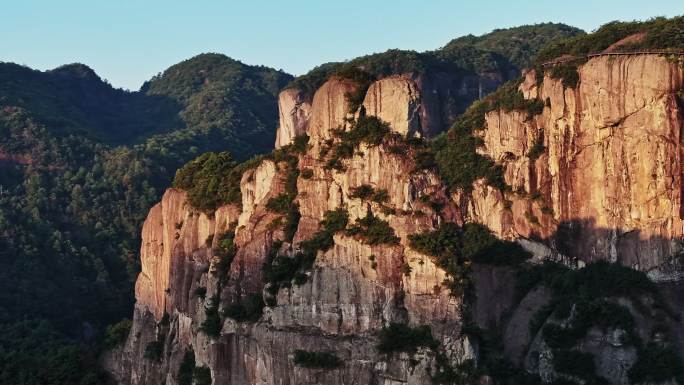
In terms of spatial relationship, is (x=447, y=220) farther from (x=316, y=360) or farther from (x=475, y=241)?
(x=316, y=360)

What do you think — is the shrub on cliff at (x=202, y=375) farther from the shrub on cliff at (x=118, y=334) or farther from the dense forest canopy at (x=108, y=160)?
the shrub on cliff at (x=118, y=334)

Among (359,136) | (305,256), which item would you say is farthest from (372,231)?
(359,136)

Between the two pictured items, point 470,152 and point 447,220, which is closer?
point 447,220

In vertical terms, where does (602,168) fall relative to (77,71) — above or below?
below

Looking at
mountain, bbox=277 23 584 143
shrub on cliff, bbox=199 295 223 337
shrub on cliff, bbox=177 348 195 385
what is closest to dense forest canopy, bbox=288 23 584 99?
mountain, bbox=277 23 584 143

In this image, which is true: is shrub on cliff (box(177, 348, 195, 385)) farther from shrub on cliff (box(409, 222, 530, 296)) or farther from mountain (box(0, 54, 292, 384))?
shrub on cliff (box(409, 222, 530, 296))

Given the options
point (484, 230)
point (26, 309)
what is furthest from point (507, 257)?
point (26, 309)
